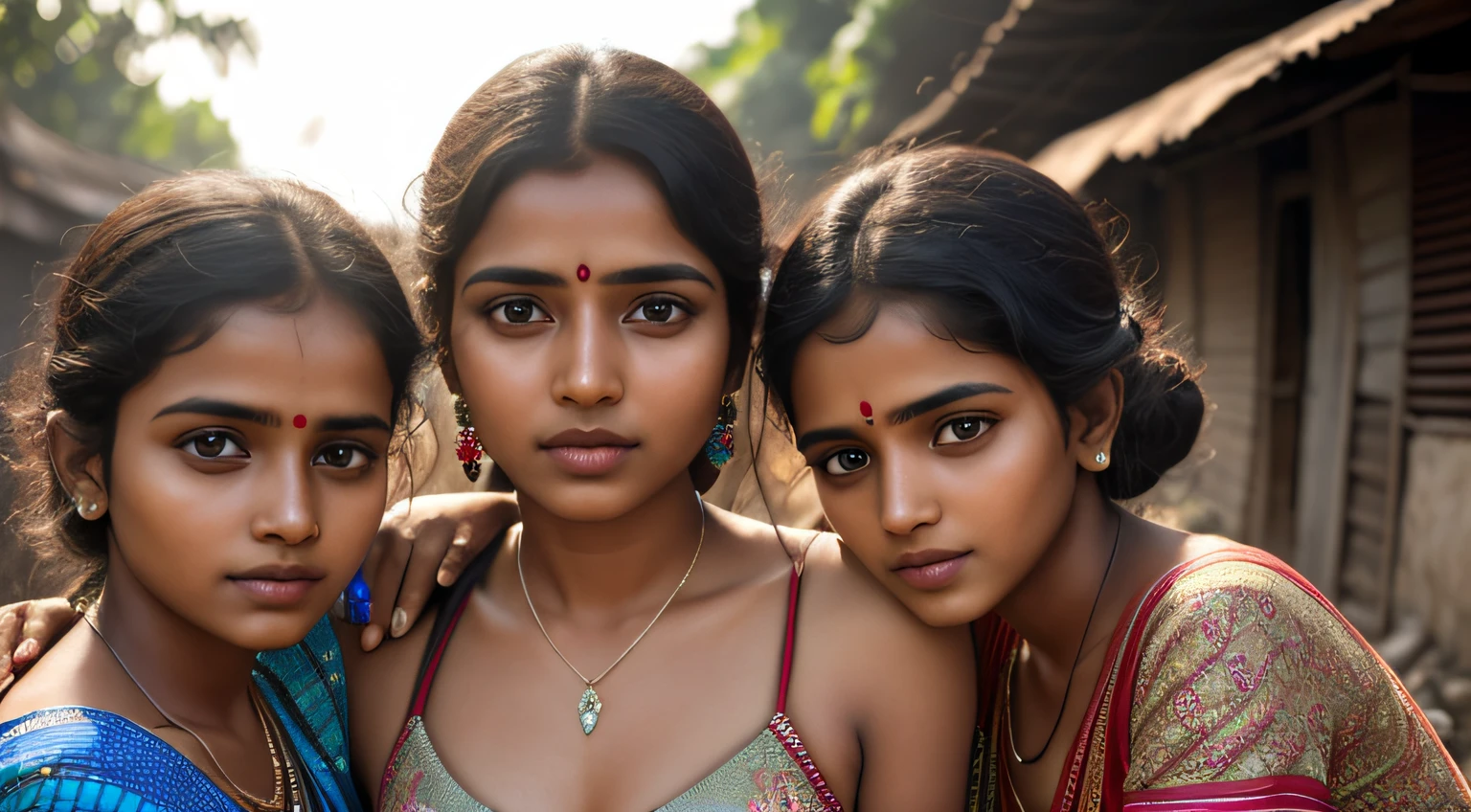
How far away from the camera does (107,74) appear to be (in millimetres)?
17625

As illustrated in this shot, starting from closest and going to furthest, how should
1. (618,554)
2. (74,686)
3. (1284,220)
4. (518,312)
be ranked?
(74,686)
(518,312)
(618,554)
(1284,220)

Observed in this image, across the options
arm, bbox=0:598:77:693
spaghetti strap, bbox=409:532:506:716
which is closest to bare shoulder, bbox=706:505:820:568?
spaghetti strap, bbox=409:532:506:716

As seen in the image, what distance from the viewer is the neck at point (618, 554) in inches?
89.4

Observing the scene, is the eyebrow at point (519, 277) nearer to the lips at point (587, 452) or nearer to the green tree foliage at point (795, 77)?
the lips at point (587, 452)

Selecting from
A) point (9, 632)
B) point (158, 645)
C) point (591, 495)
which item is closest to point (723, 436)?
point (591, 495)

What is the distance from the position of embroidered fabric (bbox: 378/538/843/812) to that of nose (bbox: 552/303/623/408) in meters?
0.55

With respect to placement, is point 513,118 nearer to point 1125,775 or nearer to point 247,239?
point 247,239

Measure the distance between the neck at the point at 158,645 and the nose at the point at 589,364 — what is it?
2.40 feet

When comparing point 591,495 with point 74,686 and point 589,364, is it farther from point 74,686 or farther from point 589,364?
point 74,686

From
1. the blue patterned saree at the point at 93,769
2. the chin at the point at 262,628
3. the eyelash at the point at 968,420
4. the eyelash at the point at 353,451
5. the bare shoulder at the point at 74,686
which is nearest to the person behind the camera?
the blue patterned saree at the point at 93,769

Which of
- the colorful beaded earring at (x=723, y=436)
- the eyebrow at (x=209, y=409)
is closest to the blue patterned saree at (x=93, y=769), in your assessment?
the eyebrow at (x=209, y=409)

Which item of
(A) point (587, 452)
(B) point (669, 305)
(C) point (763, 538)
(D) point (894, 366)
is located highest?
(B) point (669, 305)

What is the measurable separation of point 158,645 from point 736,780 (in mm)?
978

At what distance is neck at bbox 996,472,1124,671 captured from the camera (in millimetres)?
2307
